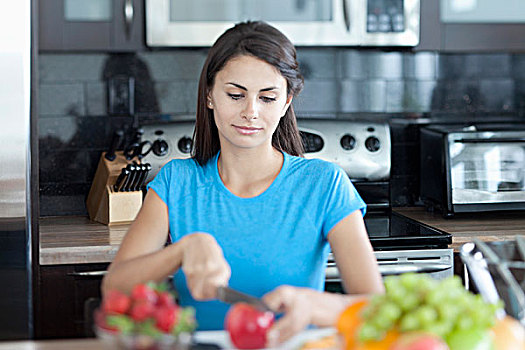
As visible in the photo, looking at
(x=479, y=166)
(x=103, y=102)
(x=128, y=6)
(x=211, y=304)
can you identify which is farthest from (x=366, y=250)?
(x=103, y=102)

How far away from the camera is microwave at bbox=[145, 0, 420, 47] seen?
8.87ft

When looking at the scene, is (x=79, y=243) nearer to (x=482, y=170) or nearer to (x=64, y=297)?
(x=64, y=297)

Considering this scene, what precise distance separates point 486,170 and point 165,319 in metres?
2.00

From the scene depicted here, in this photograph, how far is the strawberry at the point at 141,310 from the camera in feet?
3.47

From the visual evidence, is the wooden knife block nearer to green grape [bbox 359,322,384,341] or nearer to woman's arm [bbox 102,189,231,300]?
woman's arm [bbox 102,189,231,300]

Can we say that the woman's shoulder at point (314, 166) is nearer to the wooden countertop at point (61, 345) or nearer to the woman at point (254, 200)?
the woman at point (254, 200)

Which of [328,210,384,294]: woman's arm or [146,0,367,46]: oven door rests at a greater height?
[146,0,367,46]: oven door

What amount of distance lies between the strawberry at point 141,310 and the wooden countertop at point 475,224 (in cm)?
161

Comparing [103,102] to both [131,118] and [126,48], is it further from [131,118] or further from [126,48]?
[126,48]

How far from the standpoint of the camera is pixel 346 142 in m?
2.98

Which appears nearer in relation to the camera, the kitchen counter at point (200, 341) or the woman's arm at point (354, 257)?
the kitchen counter at point (200, 341)

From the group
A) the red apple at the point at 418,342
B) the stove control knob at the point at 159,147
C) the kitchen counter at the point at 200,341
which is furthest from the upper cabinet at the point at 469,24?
the red apple at the point at 418,342

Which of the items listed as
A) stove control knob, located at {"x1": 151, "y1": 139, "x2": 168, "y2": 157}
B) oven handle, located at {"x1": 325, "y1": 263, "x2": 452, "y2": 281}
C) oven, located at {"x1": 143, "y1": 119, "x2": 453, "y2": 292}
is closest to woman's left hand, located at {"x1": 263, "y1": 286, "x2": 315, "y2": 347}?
oven handle, located at {"x1": 325, "y1": 263, "x2": 452, "y2": 281}

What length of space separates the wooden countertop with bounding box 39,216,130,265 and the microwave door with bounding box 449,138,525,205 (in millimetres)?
1196
